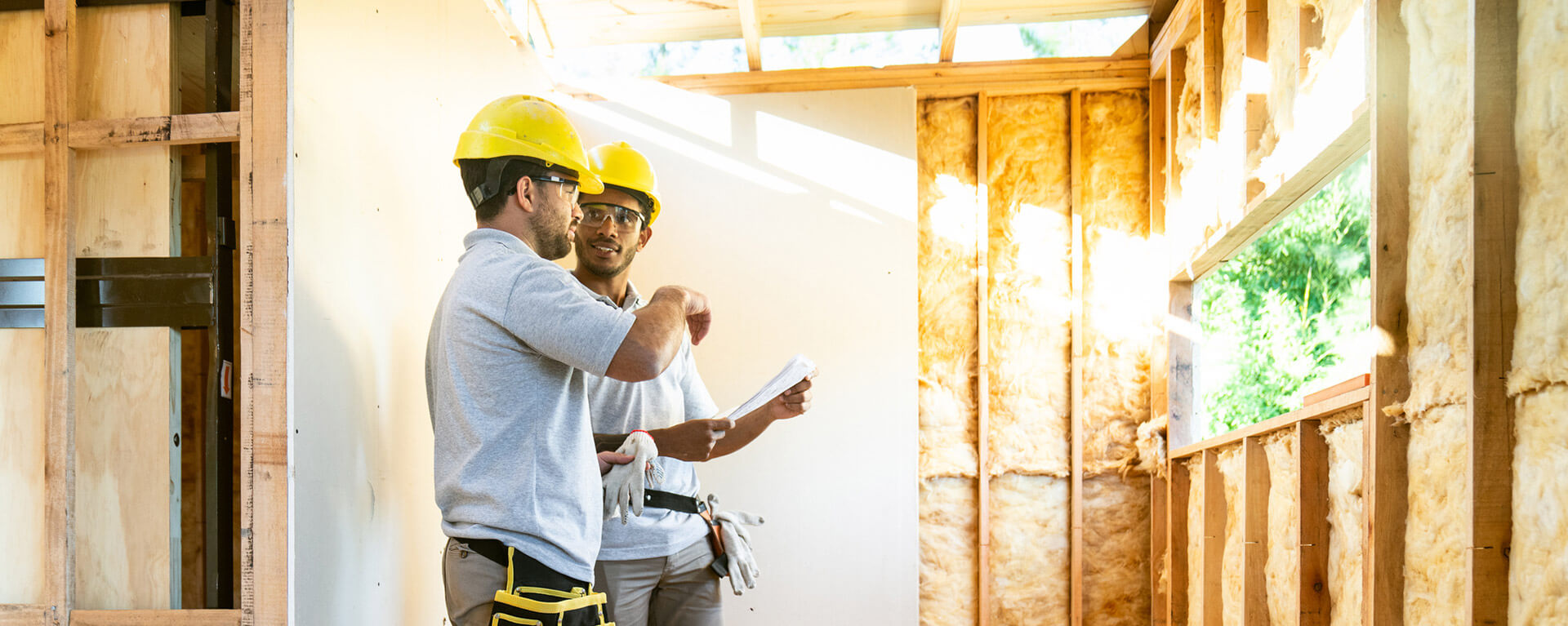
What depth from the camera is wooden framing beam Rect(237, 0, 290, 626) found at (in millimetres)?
2020

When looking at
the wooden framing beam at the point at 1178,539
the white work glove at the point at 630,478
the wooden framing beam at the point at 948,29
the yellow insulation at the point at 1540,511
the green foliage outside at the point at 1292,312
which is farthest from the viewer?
the green foliage outside at the point at 1292,312

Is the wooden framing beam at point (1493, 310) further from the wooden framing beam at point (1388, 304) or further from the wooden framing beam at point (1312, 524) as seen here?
the wooden framing beam at point (1312, 524)

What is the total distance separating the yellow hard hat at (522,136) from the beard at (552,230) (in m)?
0.09

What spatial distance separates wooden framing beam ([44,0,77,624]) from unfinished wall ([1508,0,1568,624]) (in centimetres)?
270

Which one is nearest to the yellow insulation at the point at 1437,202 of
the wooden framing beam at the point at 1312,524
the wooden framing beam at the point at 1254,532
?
the wooden framing beam at the point at 1312,524

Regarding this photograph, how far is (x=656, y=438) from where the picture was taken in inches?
89.0

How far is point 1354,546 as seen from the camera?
2.53 meters

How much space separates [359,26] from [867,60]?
262 centimetres

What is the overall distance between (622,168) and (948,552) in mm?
2517

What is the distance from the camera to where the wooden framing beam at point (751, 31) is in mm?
4227

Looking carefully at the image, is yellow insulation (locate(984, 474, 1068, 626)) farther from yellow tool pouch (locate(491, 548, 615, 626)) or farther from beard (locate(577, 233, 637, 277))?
yellow tool pouch (locate(491, 548, 615, 626))

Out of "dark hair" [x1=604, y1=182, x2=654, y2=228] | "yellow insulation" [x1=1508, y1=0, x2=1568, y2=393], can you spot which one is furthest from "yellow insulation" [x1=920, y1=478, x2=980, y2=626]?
"yellow insulation" [x1=1508, y1=0, x2=1568, y2=393]

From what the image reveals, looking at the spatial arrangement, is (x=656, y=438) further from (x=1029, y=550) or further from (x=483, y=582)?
(x=1029, y=550)

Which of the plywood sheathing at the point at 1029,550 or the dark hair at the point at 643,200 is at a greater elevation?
the dark hair at the point at 643,200
